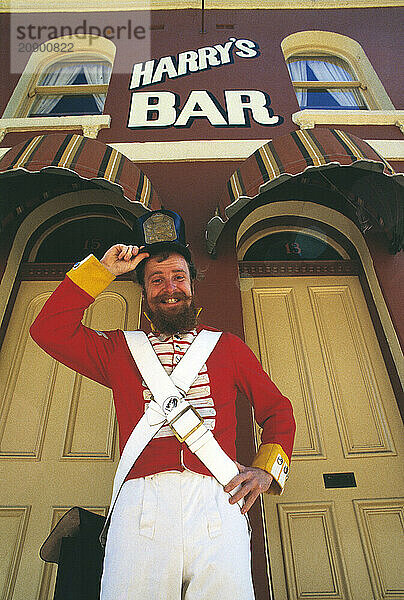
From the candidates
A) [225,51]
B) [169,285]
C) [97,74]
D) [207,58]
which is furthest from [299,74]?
[169,285]

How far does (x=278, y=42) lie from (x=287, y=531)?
654cm

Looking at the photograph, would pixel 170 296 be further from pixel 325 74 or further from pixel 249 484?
pixel 325 74

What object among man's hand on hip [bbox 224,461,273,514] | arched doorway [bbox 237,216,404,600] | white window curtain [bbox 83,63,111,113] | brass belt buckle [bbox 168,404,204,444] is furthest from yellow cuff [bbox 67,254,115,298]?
white window curtain [bbox 83,63,111,113]

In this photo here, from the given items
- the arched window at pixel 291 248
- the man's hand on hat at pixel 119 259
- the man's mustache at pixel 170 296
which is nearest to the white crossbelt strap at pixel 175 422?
the man's mustache at pixel 170 296

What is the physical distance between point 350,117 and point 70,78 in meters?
4.24

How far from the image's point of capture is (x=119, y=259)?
195 centimetres

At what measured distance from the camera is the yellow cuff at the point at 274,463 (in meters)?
1.70

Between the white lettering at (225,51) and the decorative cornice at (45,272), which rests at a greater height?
the white lettering at (225,51)

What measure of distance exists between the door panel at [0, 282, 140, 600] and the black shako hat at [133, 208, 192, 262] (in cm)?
165

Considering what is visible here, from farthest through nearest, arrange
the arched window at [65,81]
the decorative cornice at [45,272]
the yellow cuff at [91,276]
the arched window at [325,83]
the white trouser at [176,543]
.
A: the arched window at [325,83] → the arched window at [65,81] → the decorative cornice at [45,272] → the yellow cuff at [91,276] → the white trouser at [176,543]

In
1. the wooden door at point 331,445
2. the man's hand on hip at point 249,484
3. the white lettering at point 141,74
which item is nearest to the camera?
the man's hand on hip at point 249,484

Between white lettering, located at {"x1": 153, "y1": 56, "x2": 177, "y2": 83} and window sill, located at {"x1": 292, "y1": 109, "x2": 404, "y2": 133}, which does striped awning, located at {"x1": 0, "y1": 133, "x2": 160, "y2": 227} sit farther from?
white lettering, located at {"x1": 153, "y1": 56, "x2": 177, "y2": 83}

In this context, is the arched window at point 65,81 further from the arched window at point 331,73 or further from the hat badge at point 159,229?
the hat badge at point 159,229

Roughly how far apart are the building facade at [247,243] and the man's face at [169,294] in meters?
1.16
